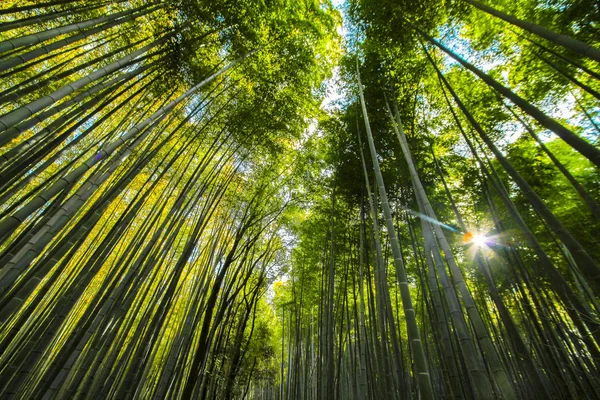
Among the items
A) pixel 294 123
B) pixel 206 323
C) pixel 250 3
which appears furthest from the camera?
pixel 294 123

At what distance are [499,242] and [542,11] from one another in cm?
344

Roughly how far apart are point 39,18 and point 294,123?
3399 mm

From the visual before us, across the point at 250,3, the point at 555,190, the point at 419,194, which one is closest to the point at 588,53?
the point at 419,194

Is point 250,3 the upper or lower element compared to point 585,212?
upper

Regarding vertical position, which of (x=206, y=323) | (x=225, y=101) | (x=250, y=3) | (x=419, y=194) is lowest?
→ (x=206, y=323)

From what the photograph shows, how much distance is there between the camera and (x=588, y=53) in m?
1.45

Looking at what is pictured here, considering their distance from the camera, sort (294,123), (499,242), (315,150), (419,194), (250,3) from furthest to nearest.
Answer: (315,150)
(294,123)
(499,242)
(250,3)
(419,194)

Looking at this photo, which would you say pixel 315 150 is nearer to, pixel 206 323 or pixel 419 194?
pixel 419 194

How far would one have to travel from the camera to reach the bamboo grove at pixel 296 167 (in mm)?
2246

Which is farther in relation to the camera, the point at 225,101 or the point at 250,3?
the point at 225,101

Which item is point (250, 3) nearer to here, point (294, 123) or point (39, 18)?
point (294, 123)

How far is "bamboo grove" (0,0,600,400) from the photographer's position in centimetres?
225

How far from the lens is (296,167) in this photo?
5.90 m

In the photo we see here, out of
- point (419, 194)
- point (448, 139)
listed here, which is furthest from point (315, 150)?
point (419, 194)
